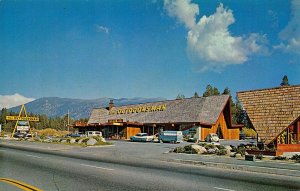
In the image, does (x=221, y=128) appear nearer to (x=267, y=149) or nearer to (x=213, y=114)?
(x=213, y=114)

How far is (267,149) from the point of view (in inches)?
993

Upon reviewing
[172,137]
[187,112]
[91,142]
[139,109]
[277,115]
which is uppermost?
[139,109]

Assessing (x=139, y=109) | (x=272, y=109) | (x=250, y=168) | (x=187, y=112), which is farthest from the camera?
(x=139, y=109)

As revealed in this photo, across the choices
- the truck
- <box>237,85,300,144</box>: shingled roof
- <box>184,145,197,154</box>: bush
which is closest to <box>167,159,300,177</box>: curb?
<box>184,145,197,154</box>: bush

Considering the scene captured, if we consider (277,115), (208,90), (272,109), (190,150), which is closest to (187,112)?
(272,109)

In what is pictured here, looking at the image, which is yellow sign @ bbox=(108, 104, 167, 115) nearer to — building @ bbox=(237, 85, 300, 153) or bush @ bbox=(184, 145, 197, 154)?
building @ bbox=(237, 85, 300, 153)

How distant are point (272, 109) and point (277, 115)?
830 mm

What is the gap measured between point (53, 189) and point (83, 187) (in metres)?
0.93

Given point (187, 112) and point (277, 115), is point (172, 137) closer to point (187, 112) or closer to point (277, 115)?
point (187, 112)

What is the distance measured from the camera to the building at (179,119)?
5428cm

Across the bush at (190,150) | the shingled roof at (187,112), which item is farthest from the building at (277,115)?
the shingled roof at (187,112)

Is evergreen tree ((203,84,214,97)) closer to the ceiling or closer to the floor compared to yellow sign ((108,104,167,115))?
closer to the ceiling

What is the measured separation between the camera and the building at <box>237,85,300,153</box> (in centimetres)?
2627

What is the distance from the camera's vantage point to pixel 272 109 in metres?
27.9
